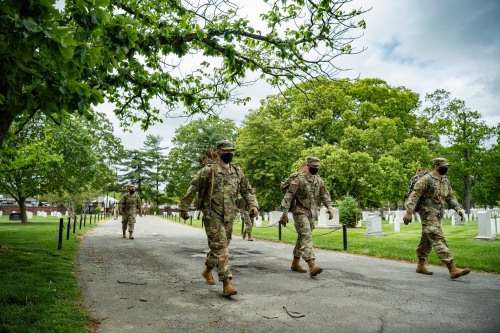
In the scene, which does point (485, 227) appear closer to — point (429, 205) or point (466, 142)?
point (429, 205)

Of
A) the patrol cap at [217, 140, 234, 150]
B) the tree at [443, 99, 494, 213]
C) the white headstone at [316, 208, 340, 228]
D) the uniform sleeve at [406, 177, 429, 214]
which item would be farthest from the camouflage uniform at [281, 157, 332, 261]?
the tree at [443, 99, 494, 213]

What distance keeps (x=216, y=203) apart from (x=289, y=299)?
6.14ft

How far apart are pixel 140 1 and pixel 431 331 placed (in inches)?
393

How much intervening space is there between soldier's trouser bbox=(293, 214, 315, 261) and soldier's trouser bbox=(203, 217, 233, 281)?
72.2 inches

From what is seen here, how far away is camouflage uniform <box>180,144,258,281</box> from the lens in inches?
227

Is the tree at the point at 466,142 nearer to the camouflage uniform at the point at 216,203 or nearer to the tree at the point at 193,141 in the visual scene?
the tree at the point at 193,141

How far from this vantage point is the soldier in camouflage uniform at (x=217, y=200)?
5773 mm

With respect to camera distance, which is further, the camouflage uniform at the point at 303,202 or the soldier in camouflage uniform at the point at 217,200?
the camouflage uniform at the point at 303,202

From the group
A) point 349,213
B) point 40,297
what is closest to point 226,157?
point 40,297

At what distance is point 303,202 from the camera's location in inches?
296

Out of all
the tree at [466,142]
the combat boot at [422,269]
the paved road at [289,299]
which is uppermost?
the tree at [466,142]

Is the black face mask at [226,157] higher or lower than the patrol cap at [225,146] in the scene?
lower

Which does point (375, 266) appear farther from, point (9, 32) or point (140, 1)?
point (140, 1)

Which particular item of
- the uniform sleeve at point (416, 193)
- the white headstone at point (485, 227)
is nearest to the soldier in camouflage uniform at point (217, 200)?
the uniform sleeve at point (416, 193)
